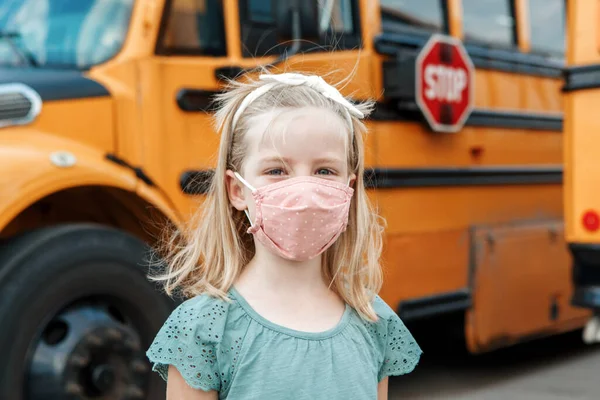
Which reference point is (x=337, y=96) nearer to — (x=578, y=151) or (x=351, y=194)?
(x=351, y=194)

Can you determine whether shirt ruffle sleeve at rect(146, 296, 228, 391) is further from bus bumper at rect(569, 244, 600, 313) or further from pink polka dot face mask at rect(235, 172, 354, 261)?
bus bumper at rect(569, 244, 600, 313)

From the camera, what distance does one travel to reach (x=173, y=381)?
1.64 m

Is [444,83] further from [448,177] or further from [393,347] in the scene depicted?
[393,347]

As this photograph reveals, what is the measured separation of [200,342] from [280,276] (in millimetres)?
211

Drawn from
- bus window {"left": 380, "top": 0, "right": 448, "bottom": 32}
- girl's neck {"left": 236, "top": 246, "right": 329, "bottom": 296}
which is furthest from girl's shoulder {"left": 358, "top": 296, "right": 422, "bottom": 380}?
bus window {"left": 380, "top": 0, "right": 448, "bottom": 32}

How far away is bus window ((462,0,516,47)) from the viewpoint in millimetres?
4961

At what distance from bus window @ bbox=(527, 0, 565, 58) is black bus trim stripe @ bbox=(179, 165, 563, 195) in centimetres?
67

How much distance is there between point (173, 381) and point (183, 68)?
2.20 meters

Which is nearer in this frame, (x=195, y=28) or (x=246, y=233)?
(x=246, y=233)

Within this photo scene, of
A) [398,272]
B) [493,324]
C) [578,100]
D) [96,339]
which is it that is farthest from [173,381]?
[493,324]

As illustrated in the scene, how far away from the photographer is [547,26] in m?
5.57

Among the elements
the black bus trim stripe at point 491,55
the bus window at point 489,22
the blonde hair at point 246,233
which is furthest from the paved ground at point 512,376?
the blonde hair at point 246,233

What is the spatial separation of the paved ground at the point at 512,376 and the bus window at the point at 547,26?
1.76m

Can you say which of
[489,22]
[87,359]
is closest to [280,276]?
[87,359]
